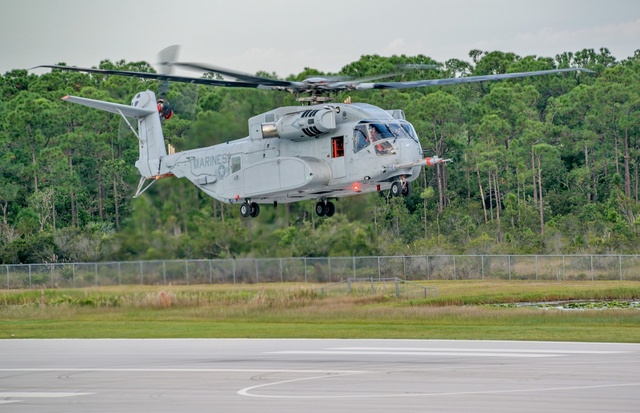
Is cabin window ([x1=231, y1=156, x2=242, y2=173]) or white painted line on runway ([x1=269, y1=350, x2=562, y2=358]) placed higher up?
cabin window ([x1=231, y1=156, x2=242, y2=173])

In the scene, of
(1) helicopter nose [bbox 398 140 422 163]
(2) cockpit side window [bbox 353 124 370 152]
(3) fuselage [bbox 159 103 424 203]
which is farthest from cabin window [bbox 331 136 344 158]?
(1) helicopter nose [bbox 398 140 422 163]

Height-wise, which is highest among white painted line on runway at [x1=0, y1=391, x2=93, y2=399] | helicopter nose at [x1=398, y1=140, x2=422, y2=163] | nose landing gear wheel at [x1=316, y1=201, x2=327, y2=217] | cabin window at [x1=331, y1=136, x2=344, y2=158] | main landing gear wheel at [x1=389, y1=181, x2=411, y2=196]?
cabin window at [x1=331, y1=136, x2=344, y2=158]

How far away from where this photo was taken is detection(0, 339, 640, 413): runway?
17484mm

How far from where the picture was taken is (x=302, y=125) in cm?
3709

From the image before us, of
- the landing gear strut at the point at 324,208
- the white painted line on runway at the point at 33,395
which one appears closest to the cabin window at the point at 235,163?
the landing gear strut at the point at 324,208

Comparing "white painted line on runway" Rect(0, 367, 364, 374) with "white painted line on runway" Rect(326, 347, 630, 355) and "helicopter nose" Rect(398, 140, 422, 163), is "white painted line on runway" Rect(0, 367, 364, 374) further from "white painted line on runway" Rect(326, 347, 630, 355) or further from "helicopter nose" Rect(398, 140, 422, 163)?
"helicopter nose" Rect(398, 140, 422, 163)

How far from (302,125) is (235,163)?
4.03m

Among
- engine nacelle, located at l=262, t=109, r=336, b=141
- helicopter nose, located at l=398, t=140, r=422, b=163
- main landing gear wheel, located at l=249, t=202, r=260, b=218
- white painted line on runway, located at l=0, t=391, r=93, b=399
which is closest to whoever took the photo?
white painted line on runway, located at l=0, t=391, r=93, b=399

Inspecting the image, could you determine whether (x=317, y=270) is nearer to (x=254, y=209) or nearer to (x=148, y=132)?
(x=148, y=132)

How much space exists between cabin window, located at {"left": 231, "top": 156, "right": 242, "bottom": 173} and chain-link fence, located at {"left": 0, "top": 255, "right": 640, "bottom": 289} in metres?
7.73

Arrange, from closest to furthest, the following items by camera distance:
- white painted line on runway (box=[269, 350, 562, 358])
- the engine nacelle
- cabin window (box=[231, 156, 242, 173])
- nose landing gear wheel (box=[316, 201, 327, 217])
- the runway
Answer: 1. the runway
2. white painted line on runway (box=[269, 350, 562, 358])
3. the engine nacelle
4. cabin window (box=[231, 156, 242, 173])
5. nose landing gear wheel (box=[316, 201, 327, 217])

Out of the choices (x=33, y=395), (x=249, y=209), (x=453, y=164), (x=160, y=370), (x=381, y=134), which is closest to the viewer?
(x=33, y=395)

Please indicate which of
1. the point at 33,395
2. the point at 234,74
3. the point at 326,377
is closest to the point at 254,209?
the point at 234,74

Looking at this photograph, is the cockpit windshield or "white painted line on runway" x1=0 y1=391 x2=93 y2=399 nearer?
"white painted line on runway" x1=0 y1=391 x2=93 y2=399
